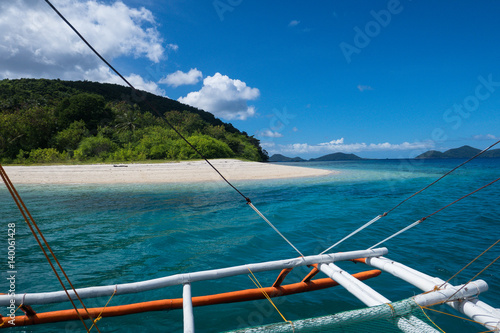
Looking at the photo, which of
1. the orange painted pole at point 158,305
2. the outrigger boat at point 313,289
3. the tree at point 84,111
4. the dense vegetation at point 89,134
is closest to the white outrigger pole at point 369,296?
the outrigger boat at point 313,289

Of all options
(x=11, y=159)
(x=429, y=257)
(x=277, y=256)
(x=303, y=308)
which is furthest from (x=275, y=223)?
(x=11, y=159)

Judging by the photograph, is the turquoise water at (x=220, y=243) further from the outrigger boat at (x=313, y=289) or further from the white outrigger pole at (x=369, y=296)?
the white outrigger pole at (x=369, y=296)

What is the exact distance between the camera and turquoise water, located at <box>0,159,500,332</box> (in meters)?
4.27

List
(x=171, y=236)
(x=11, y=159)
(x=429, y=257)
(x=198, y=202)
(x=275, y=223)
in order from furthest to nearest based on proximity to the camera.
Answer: (x=11, y=159) < (x=198, y=202) < (x=275, y=223) < (x=171, y=236) < (x=429, y=257)

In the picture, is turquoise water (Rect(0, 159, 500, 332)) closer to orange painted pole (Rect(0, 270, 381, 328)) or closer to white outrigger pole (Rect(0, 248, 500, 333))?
orange painted pole (Rect(0, 270, 381, 328))

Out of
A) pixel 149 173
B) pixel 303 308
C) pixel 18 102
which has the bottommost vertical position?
pixel 303 308

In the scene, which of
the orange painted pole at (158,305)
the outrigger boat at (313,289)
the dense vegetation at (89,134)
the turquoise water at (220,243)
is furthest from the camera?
the dense vegetation at (89,134)

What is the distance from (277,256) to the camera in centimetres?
658

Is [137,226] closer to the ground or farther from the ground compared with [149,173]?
closer to the ground

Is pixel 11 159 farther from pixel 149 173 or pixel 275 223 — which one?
pixel 275 223

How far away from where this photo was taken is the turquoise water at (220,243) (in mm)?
4266

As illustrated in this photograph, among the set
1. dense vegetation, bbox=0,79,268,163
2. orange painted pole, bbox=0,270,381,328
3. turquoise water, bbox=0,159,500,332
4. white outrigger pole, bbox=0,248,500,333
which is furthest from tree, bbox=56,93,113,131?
white outrigger pole, bbox=0,248,500,333

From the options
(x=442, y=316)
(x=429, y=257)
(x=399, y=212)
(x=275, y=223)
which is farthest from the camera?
(x=399, y=212)

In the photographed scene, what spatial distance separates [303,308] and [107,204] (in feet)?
37.8
